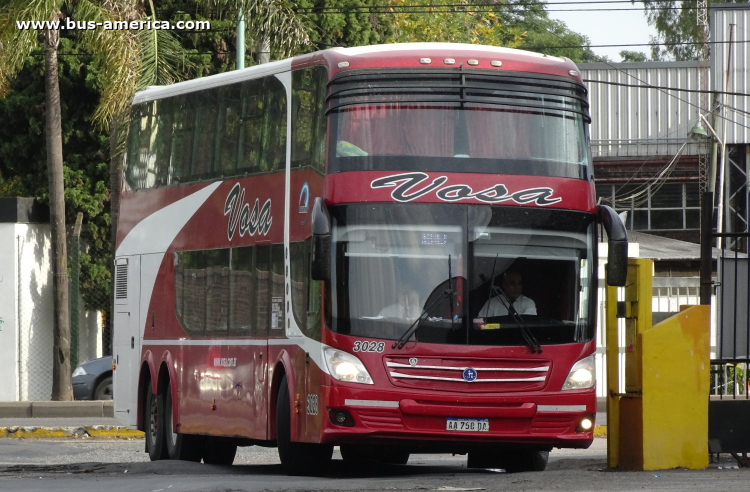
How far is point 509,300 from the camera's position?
40.3 feet

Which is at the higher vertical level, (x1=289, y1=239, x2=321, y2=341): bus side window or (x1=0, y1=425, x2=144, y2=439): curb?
(x1=289, y1=239, x2=321, y2=341): bus side window

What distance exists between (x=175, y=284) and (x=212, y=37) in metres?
17.0

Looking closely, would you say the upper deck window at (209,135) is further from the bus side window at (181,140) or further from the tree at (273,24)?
the tree at (273,24)

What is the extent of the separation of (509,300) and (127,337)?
676 cm

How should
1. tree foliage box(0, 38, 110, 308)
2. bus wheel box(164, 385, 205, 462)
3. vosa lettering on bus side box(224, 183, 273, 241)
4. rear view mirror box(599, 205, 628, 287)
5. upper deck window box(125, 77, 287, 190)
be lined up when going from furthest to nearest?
tree foliage box(0, 38, 110, 308) < bus wheel box(164, 385, 205, 462) < upper deck window box(125, 77, 287, 190) < vosa lettering on bus side box(224, 183, 273, 241) < rear view mirror box(599, 205, 628, 287)

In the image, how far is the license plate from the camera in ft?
39.6

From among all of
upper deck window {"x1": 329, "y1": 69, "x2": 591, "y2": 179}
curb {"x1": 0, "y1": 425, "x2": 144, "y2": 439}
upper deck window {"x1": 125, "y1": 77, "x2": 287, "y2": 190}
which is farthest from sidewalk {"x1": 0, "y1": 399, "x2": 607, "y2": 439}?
upper deck window {"x1": 329, "y1": 69, "x2": 591, "y2": 179}

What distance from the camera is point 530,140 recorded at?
41.4ft

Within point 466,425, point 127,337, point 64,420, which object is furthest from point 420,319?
point 64,420

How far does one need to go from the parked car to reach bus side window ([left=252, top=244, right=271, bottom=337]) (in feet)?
46.1

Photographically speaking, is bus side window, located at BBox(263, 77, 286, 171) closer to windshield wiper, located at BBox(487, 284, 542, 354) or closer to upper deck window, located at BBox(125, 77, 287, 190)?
upper deck window, located at BBox(125, 77, 287, 190)

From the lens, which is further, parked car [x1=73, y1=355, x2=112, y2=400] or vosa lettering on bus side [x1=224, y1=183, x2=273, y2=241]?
parked car [x1=73, y1=355, x2=112, y2=400]

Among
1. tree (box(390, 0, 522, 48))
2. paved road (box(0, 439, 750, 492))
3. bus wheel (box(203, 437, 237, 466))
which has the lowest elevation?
bus wheel (box(203, 437, 237, 466))

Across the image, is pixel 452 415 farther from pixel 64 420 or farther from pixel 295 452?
pixel 64 420
